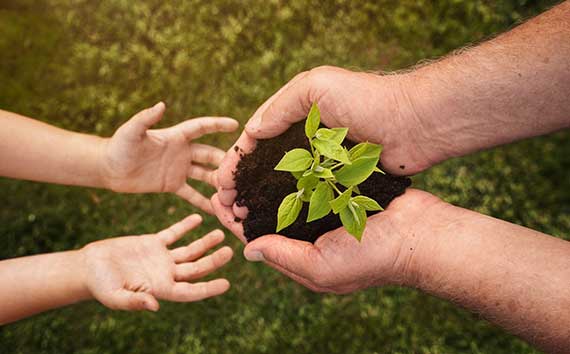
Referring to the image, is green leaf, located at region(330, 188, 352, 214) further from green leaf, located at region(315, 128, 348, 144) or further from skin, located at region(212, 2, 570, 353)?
skin, located at region(212, 2, 570, 353)

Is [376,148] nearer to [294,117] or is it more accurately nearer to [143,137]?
[294,117]

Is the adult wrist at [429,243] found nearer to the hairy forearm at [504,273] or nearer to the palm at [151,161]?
the hairy forearm at [504,273]

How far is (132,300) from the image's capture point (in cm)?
239

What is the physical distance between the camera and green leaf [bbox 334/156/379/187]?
166cm

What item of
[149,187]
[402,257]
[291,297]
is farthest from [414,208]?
[149,187]

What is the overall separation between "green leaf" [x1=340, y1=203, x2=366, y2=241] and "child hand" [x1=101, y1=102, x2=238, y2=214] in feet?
3.58

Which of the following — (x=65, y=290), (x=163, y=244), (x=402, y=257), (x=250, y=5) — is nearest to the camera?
(x=402, y=257)

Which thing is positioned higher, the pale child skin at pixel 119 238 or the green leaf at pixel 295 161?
the green leaf at pixel 295 161

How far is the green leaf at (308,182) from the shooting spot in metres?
→ 1.75

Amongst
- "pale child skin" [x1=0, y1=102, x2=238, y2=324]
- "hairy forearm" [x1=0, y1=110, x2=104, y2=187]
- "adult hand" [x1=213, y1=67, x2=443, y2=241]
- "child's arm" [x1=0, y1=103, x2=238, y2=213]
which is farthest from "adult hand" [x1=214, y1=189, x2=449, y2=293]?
"hairy forearm" [x1=0, y1=110, x2=104, y2=187]

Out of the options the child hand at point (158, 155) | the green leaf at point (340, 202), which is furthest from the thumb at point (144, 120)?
the green leaf at point (340, 202)

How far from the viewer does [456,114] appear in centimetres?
225

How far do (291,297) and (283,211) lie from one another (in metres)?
1.66

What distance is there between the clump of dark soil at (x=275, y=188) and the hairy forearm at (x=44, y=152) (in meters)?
1.01
